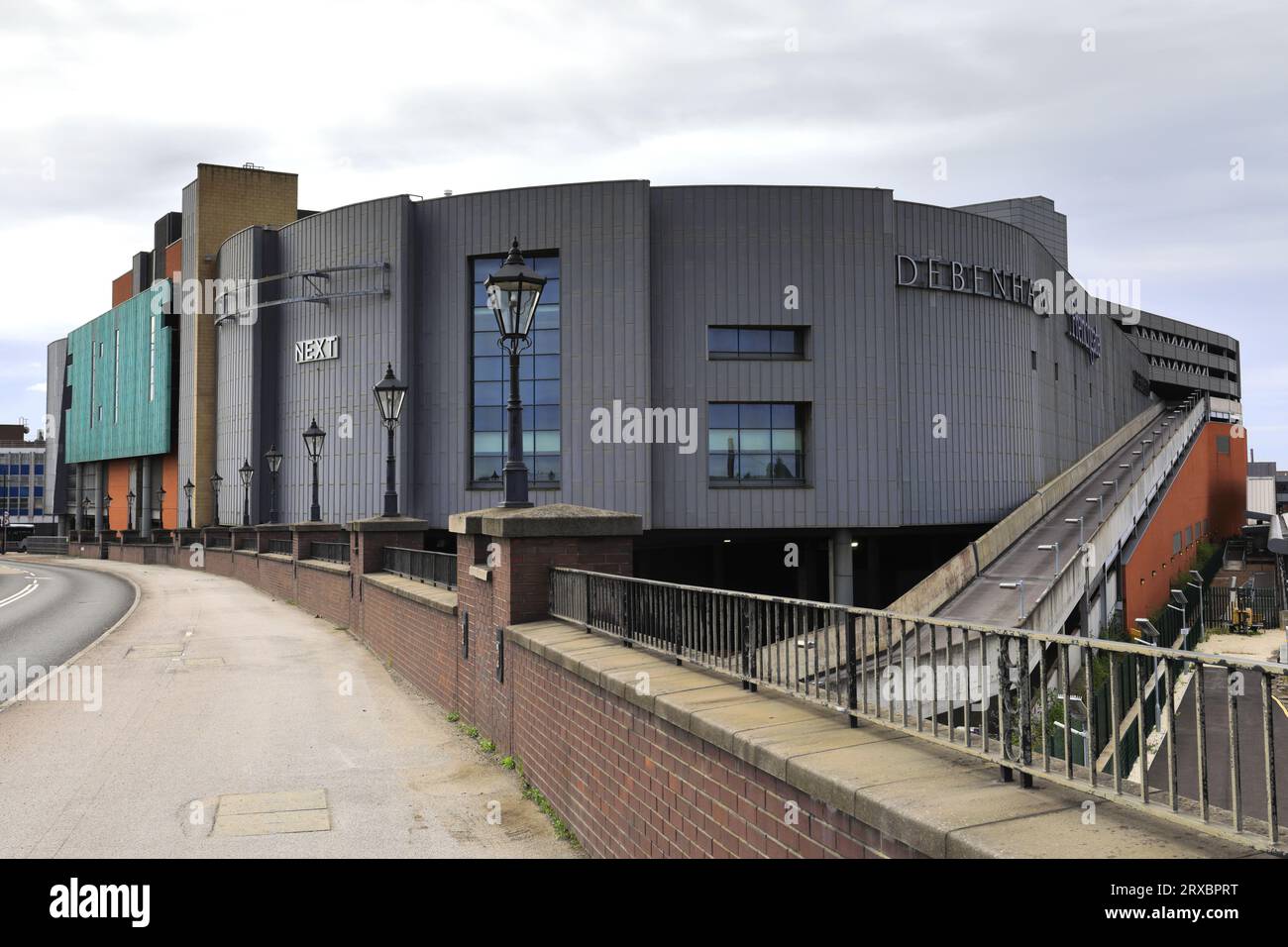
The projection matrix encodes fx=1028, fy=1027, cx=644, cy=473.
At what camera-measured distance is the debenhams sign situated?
119 ft

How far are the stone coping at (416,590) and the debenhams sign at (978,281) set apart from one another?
23.7 m

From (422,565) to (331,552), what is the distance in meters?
9.64

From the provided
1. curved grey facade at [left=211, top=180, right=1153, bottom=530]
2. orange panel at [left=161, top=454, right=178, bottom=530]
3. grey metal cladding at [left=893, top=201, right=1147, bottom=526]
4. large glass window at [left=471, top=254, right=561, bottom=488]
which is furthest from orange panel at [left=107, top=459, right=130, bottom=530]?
grey metal cladding at [left=893, top=201, right=1147, bottom=526]

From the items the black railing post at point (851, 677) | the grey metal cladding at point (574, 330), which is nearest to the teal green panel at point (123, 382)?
the grey metal cladding at point (574, 330)

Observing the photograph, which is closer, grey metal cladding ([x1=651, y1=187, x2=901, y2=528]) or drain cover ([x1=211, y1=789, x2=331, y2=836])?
drain cover ([x1=211, y1=789, x2=331, y2=836])

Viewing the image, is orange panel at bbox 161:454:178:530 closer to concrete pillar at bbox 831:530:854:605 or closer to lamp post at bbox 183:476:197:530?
lamp post at bbox 183:476:197:530

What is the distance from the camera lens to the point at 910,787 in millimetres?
4383

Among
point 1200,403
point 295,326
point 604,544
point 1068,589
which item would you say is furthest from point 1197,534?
point 604,544

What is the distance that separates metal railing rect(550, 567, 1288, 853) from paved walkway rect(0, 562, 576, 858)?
207cm

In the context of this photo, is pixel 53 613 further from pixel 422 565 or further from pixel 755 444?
pixel 755 444

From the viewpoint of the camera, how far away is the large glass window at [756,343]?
115ft

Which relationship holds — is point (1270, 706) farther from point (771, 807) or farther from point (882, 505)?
point (882, 505)
